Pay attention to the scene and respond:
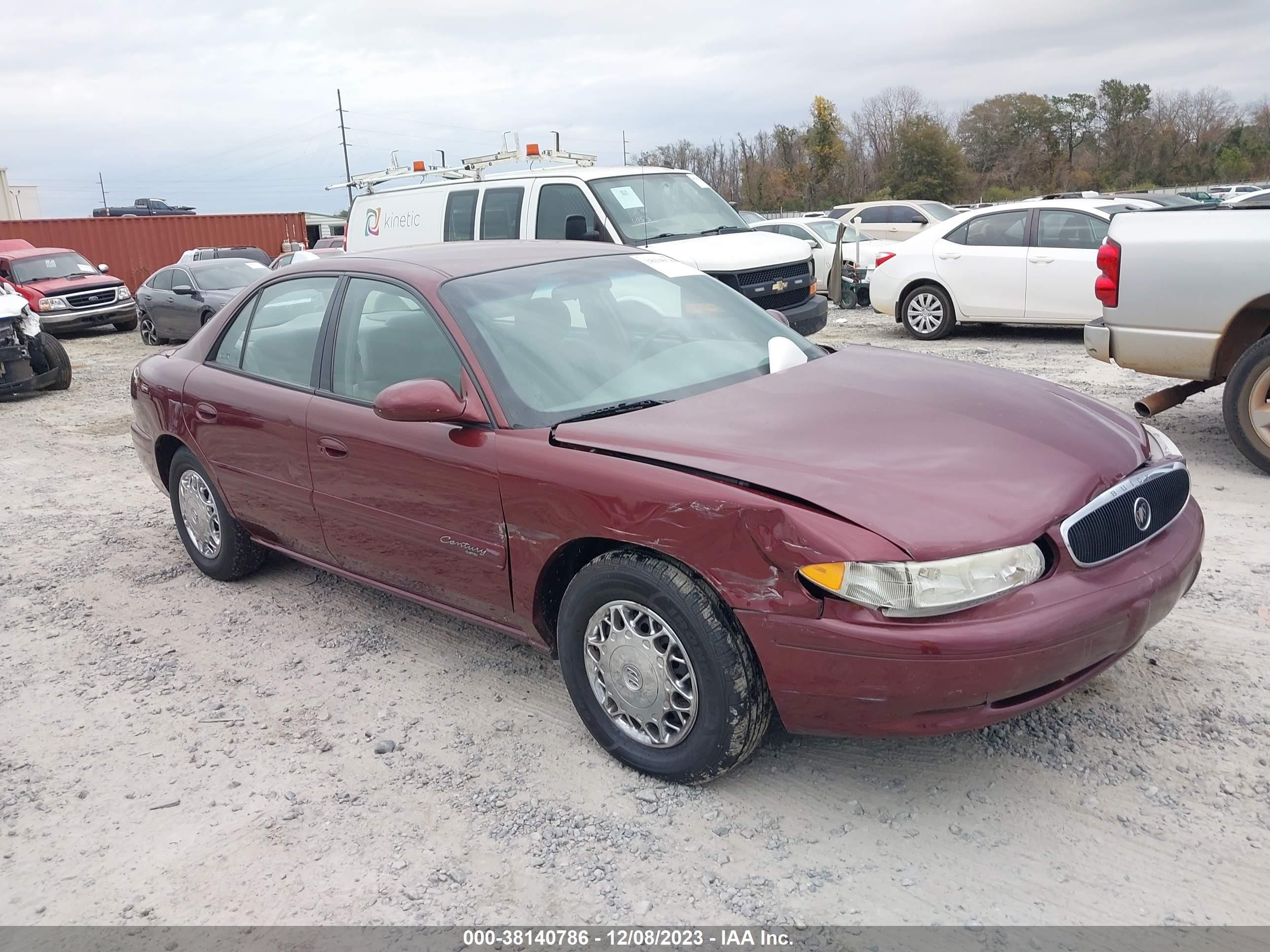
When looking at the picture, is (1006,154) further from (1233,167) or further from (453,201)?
(453,201)

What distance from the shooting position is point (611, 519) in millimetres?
3023

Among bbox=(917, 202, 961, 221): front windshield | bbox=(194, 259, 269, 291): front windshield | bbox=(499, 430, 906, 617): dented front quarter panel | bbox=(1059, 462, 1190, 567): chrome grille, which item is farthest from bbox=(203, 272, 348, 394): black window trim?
bbox=(917, 202, 961, 221): front windshield

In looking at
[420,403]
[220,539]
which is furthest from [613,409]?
[220,539]

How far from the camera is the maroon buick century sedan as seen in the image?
2.64 meters

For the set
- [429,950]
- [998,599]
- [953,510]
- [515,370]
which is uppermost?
[515,370]

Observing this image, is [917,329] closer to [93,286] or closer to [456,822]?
[456,822]

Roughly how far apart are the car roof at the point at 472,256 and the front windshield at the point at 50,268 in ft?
60.4

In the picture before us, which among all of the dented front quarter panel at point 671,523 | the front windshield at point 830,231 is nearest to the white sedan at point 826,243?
the front windshield at point 830,231

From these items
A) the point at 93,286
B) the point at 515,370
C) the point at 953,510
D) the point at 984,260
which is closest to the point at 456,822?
the point at 515,370

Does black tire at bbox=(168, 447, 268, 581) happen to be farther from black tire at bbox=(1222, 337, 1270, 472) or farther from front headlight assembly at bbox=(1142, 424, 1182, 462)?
black tire at bbox=(1222, 337, 1270, 472)

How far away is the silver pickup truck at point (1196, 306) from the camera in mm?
5676

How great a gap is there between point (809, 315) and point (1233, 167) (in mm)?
44436

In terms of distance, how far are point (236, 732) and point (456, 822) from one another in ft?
3.66

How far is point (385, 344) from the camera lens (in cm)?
395
